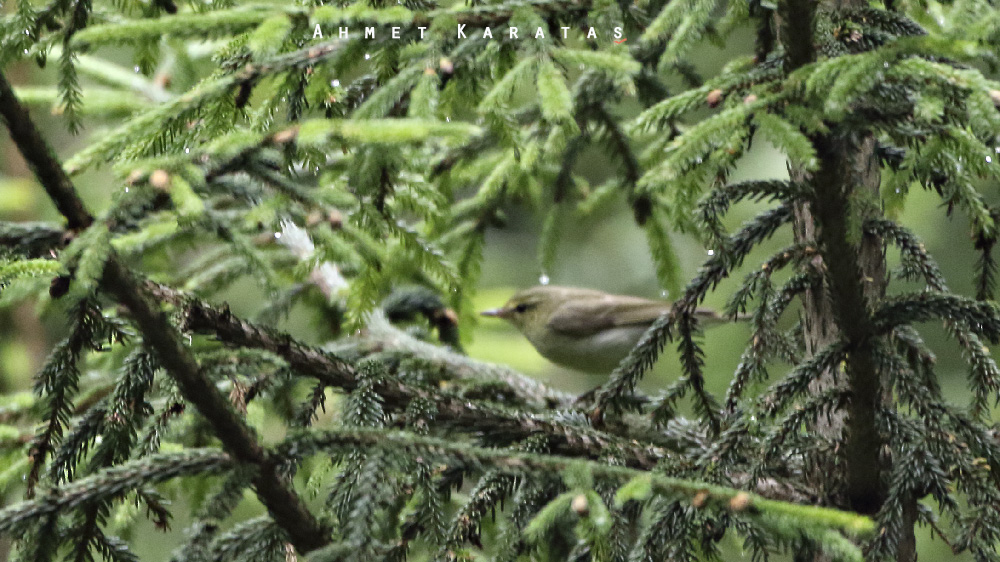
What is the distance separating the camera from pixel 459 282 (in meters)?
2.12

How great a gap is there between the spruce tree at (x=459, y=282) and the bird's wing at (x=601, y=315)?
Answer: 2189 millimetres

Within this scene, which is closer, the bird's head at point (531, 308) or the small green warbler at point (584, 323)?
the small green warbler at point (584, 323)

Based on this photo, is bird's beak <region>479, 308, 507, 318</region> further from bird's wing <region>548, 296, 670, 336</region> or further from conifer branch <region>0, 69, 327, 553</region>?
conifer branch <region>0, 69, 327, 553</region>

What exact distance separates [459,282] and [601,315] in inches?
105

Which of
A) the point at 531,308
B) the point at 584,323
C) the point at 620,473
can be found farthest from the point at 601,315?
the point at 620,473

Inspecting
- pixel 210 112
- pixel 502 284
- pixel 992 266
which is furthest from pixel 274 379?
pixel 502 284

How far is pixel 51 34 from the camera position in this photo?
1.99 metres

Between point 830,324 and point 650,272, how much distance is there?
6.25 metres

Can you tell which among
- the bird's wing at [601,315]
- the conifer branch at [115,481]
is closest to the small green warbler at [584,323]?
the bird's wing at [601,315]

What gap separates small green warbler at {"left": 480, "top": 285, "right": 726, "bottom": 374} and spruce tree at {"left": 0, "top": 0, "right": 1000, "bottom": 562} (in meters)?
2.21

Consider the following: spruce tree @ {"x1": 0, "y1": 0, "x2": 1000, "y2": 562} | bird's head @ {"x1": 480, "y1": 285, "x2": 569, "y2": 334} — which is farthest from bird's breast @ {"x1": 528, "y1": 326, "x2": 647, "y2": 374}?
spruce tree @ {"x1": 0, "y1": 0, "x2": 1000, "y2": 562}

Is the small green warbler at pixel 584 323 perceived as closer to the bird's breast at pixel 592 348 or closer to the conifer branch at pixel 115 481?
the bird's breast at pixel 592 348

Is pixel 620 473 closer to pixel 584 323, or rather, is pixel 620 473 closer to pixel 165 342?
pixel 165 342

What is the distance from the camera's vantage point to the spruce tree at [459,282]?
→ 1.36m
